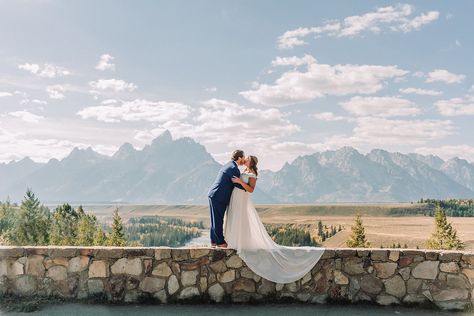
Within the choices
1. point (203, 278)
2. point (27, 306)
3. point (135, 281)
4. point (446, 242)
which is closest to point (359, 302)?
point (203, 278)

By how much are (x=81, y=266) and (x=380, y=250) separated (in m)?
5.85

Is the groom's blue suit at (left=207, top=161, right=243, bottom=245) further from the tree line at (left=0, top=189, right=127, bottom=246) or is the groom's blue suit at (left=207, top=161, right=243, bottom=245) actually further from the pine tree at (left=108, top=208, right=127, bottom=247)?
the pine tree at (left=108, top=208, right=127, bottom=247)

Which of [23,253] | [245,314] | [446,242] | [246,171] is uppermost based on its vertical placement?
[246,171]

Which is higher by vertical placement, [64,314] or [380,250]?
[380,250]

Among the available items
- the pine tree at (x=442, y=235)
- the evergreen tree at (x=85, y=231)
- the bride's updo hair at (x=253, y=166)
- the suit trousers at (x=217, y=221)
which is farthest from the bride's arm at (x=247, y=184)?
the pine tree at (x=442, y=235)

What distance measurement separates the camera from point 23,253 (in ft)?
29.2

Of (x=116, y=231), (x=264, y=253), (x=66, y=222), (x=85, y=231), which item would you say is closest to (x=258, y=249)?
(x=264, y=253)

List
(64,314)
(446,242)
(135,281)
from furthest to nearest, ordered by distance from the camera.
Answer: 1. (446,242)
2. (135,281)
3. (64,314)

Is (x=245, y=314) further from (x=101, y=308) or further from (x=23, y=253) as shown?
→ (x=23, y=253)

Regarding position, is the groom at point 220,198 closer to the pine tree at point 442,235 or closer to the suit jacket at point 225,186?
the suit jacket at point 225,186

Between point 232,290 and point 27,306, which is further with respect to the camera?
point 232,290

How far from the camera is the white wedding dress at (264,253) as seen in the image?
885 centimetres

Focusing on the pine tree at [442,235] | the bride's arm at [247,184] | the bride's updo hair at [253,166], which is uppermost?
the bride's updo hair at [253,166]

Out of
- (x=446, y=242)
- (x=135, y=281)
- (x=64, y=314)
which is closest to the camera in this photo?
(x=64, y=314)
